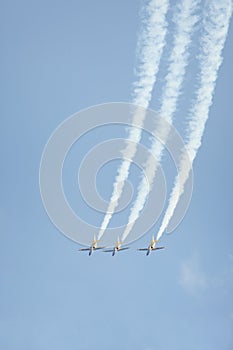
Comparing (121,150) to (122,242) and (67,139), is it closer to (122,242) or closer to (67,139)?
(67,139)

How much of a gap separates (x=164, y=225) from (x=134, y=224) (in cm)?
269

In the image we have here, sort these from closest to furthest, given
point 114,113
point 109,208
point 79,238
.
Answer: point 114,113 → point 109,208 → point 79,238

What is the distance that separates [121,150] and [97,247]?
16.8 meters

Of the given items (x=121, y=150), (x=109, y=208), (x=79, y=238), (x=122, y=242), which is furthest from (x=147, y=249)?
(x=121, y=150)

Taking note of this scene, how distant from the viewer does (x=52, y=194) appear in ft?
160

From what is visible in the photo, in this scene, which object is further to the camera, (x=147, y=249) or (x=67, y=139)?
(x=147, y=249)

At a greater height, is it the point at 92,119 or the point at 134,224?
the point at 92,119

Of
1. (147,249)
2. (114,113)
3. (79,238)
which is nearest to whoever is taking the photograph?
(114,113)

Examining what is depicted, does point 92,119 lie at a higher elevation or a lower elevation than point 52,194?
higher

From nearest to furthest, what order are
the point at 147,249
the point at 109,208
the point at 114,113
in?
the point at 114,113 → the point at 109,208 → the point at 147,249

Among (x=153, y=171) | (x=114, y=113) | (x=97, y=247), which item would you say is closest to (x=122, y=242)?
(x=97, y=247)

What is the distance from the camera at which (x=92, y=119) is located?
45125 millimetres

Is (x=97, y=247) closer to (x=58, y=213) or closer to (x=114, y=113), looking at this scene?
(x=58, y=213)

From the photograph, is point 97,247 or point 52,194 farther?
point 97,247
